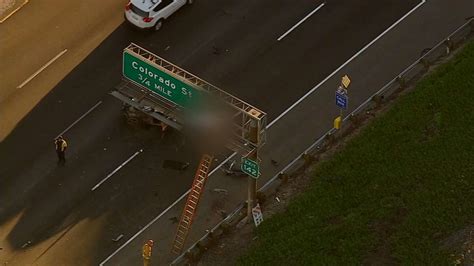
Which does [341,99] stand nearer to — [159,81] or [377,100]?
[377,100]

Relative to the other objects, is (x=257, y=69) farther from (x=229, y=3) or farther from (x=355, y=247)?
(x=355, y=247)

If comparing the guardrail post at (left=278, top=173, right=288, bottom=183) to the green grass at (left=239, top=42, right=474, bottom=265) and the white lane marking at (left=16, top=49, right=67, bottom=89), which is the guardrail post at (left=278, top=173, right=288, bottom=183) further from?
the white lane marking at (left=16, top=49, right=67, bottom=89)

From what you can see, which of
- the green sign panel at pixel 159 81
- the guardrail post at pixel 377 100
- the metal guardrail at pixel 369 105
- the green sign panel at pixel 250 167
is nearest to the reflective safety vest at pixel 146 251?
the metal guardrail at pixel 369 105

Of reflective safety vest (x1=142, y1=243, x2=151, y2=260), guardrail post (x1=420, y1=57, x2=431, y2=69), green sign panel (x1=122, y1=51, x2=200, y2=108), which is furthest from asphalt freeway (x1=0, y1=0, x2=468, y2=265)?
green sign panel (x1=122, y1=51, x2=200, y2=108)

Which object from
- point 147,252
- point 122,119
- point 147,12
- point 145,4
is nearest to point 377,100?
point 122,119

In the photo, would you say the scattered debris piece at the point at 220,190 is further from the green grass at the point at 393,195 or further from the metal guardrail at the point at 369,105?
the green grass at the point at 393,195
